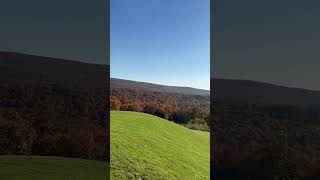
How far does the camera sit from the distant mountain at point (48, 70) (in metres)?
7.74

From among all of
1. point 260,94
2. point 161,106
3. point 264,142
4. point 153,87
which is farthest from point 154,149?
point 260,94

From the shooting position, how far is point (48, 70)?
7988 mm

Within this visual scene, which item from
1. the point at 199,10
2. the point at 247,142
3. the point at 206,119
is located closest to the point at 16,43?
the point at 247,142

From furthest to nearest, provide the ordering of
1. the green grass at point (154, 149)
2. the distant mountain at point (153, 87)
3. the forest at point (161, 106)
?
the distant mountain at point (153, 87) → the forest at point (161, 106) → the green grass at point (154, 149)

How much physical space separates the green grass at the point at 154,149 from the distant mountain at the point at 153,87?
121cm

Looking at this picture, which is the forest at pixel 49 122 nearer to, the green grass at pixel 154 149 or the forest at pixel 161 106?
the green grass at pixel 154 149

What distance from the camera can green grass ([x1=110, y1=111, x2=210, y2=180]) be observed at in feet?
31.6

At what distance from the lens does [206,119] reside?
1291 cm

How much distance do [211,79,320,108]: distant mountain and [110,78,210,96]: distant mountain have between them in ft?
19.7

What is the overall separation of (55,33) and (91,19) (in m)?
0.78

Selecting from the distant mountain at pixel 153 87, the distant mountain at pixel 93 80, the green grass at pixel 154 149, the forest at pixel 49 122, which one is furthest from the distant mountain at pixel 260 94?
the distant mountain at pixel 153 87

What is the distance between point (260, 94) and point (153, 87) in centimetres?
716

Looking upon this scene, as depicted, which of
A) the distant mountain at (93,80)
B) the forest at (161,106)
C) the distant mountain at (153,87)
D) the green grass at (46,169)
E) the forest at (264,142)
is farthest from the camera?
the distant mountain at (153,87)

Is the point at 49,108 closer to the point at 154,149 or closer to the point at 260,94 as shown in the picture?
the point at 154,149
